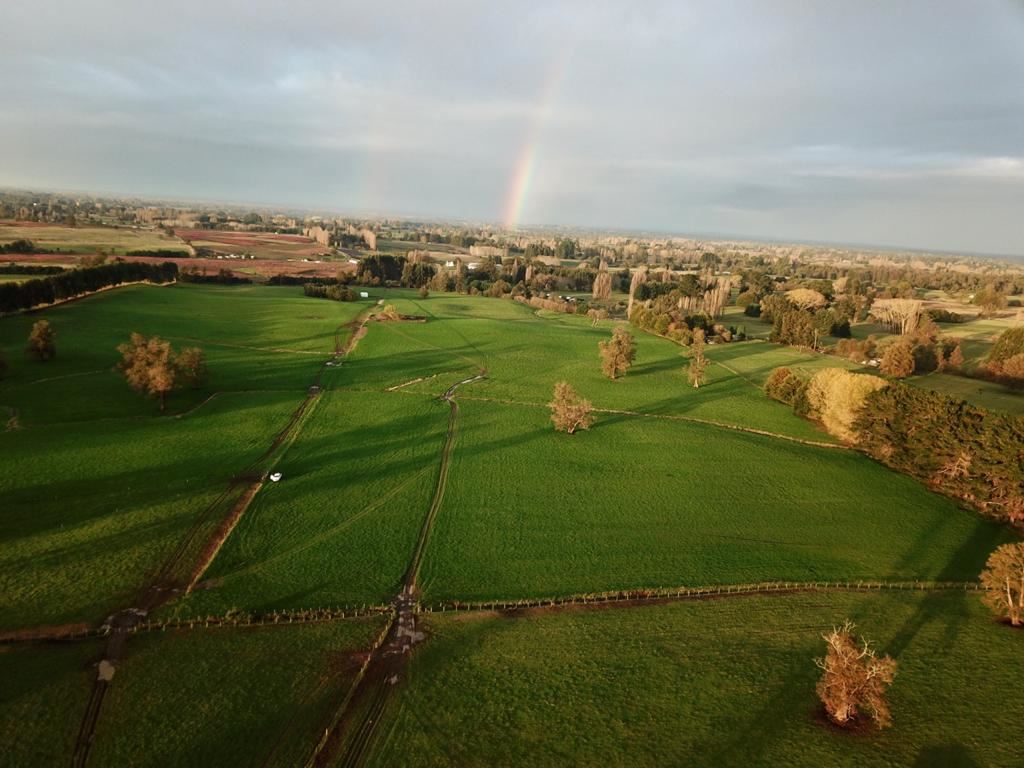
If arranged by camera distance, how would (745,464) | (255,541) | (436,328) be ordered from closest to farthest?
A: (255,541) < (745,464) < (436,328)

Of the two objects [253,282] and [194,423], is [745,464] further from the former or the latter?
[253,282]

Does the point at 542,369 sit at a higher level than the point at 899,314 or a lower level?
lower

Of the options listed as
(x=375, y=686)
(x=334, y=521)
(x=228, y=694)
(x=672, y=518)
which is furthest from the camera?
(x=672, y=518)

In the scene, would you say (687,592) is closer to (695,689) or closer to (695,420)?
(695,689)

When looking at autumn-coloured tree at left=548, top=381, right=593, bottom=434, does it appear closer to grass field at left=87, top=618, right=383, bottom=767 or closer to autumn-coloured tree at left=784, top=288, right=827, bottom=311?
grass field at left=87, top=618, right=383, bottom=767

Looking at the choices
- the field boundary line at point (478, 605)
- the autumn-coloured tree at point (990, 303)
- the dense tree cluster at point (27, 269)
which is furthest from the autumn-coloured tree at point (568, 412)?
the autumn-coloured tree at point (990, 303)

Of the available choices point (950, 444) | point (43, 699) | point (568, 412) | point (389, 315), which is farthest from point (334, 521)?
point (389, 315)

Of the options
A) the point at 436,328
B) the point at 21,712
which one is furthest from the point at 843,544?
the point at 436,328
